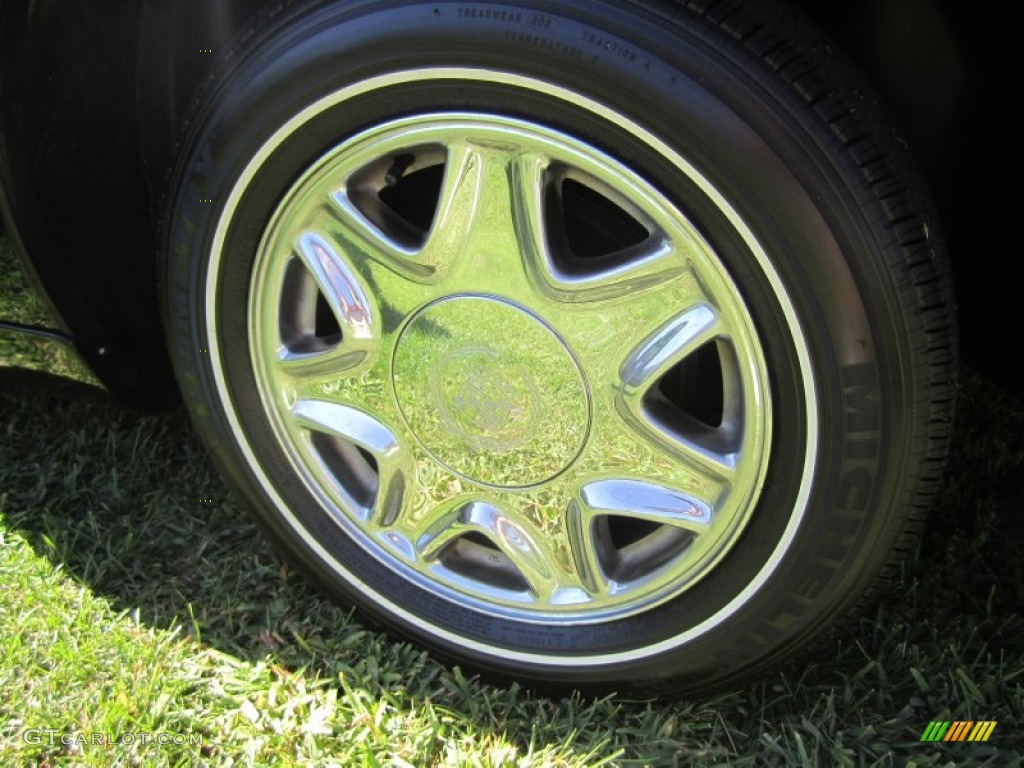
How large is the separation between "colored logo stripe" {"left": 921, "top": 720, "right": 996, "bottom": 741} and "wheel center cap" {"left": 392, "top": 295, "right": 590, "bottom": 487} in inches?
28.9

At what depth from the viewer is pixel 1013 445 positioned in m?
2.11

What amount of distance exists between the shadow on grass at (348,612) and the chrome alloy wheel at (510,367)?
230 mm

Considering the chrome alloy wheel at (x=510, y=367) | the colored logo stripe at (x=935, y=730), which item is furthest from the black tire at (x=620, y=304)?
the colored logo stripe at (x=935, y=730)

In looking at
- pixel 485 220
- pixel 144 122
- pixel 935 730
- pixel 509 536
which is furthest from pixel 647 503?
pixel 144 122

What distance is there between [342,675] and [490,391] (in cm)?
59

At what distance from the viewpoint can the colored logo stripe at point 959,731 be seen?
1.58 meters

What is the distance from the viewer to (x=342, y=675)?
67.3 inches

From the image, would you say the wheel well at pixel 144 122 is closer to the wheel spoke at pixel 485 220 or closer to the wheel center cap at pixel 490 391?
the wheel spoke at pixel 485 220

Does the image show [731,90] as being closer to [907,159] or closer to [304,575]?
[907,159]

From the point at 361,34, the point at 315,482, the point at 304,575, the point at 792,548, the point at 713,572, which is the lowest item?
the point at 304,575

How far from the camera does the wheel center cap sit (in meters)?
1.47

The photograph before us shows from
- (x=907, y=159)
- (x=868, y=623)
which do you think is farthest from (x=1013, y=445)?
(x=907, y=159)

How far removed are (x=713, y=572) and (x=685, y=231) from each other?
522mm

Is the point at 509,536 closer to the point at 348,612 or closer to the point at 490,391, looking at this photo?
the point at 490,391
